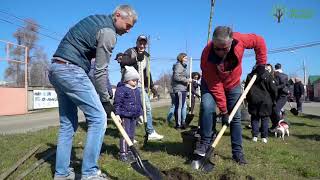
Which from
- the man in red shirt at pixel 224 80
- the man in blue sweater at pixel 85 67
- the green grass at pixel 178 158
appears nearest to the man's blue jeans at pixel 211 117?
the man in red shirt at pixel 224 80

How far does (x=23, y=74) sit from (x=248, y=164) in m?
16.7

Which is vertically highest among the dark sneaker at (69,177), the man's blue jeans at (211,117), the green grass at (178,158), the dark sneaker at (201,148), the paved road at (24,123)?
the man's blue jeans at (211,117)

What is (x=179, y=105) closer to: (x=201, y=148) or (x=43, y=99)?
(x=201, y=148)

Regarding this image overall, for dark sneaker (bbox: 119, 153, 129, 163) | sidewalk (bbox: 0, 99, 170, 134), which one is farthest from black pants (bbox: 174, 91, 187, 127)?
dark sneaker (bbox: 119, 153, 129, 163)

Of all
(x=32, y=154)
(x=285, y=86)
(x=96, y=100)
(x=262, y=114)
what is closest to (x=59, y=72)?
(x=96, y=100)

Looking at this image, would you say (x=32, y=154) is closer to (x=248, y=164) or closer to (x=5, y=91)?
(x=248, y=164)

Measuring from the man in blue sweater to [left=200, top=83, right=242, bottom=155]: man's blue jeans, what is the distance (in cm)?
164

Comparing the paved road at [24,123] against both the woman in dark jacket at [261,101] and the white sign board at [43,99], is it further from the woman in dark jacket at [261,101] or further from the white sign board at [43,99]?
the woman in dark jacket at [261,101]

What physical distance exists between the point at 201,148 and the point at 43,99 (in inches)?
770

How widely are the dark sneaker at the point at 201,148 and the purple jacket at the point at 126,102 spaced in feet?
3.70

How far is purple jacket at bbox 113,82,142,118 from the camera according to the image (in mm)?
5828

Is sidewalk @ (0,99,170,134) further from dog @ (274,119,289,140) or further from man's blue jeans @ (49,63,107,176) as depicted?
man's blue jeans @ (49,63,107,176)

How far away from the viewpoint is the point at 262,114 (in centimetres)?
838

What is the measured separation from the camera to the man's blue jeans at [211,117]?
5352mm
